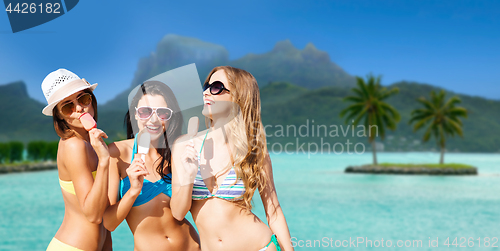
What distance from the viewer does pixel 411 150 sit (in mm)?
131500

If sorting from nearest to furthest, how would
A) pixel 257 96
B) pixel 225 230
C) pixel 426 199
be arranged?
1. pixel 225 230
2. pixel 257 96
3. pixel 426 199

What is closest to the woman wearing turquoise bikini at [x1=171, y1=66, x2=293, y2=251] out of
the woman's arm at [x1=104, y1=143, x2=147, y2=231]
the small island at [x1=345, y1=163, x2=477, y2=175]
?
the woman's arm at [x1=104, y1=143, x2=147, y2=231]

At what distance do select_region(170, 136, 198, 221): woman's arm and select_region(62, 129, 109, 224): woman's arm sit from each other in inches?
18.2

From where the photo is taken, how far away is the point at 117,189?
2.67 meters

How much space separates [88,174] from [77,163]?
0.10 metres

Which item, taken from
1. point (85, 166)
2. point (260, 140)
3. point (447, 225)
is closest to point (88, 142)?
point (85, 166)

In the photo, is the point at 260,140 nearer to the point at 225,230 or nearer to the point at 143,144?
the point at 225,230

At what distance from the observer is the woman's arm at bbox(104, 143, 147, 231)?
2.42 meters

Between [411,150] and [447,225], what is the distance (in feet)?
396

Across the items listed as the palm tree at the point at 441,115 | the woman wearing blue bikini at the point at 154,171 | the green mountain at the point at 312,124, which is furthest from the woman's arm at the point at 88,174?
the green mountain at the point at 312,124

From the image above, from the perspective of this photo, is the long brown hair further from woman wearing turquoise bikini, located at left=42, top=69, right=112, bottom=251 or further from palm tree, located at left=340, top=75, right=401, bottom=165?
palm tree, located at left=340, top=75, right=401, bottom=165

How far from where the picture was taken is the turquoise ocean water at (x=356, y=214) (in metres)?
16.3

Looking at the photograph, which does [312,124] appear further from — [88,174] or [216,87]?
[88,174]

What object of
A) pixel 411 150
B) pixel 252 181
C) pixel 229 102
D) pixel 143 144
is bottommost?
pixel 411 150
